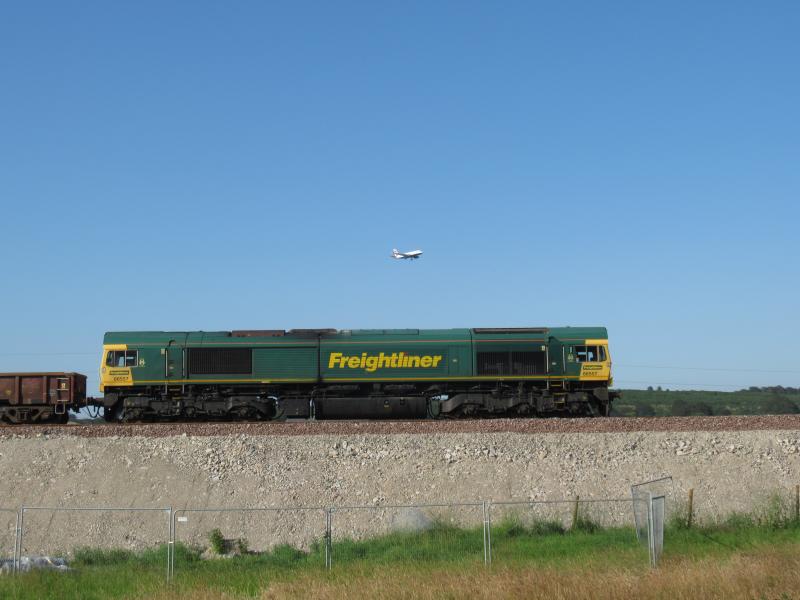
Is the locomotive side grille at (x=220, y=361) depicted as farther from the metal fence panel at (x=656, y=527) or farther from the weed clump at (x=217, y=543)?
the metal fence panel at (x=656, y=527)

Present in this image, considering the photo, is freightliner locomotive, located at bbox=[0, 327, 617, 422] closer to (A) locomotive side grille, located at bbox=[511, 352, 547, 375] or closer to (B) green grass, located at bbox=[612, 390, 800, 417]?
(A) locomotive side grille, located at bbox=[511, 352, 547, 375]

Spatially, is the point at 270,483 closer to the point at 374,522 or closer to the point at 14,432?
the point at 374,522

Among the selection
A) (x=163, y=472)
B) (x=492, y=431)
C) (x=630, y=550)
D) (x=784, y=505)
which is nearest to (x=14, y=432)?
(x=163, y=472)

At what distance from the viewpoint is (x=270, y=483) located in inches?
1045

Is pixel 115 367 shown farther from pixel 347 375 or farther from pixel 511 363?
pixel 511 363

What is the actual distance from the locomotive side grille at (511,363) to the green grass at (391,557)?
1492 centimetres

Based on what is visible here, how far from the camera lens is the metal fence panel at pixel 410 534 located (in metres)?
19.1

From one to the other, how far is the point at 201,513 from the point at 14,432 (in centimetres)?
1017

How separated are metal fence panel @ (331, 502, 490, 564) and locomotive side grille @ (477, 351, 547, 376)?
43.5 ft

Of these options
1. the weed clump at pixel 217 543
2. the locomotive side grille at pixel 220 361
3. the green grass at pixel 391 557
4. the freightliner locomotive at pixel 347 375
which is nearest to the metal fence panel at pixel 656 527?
the green grass at pixel 391 557

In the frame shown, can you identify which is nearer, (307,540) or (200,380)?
(307,540)

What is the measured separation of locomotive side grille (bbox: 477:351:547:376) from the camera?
123 feet

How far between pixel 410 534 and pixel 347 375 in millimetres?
16282

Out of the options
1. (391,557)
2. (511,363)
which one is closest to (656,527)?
(391,557)
